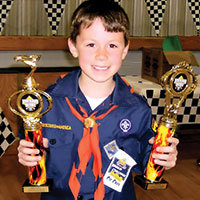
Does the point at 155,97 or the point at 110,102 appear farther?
the point at 155,97

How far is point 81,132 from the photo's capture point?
1.24 metres

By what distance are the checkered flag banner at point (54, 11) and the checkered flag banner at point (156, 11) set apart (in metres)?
1.06

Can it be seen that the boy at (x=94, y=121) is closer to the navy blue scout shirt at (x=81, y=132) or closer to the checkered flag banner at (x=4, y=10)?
the navy blue scout shirt at (x=81, y=132)

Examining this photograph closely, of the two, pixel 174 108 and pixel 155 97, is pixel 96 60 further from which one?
pixel 155 97

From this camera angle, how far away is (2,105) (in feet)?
9.82

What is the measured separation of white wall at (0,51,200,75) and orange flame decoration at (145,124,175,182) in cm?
273

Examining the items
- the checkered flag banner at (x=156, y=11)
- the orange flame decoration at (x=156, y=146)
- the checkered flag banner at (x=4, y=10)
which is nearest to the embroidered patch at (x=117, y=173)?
the orange flame decoration at (x=156, y=146)

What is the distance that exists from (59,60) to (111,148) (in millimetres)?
2862

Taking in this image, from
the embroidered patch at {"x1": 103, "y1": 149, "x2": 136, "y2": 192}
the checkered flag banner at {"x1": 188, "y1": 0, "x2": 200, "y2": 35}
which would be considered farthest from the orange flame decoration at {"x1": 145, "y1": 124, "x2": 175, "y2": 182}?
the checkered flag banner at {"x1": 188, "y1": 0, "x2": 200, "y2": 35}

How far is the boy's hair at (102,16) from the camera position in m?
1.15

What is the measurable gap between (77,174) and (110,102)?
0.92 ft

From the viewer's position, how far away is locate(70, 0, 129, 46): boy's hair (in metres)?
1.15

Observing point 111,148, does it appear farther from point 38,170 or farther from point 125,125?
point 38,170

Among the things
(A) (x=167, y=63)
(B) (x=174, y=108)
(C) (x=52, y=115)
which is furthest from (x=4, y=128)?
(B) (x=174, y=108)
